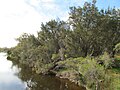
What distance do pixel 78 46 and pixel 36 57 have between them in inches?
432

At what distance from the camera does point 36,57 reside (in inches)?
2480

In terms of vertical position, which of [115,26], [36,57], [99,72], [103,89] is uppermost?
[115,26]

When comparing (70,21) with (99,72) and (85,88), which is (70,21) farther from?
(99,72)

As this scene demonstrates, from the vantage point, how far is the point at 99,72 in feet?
114

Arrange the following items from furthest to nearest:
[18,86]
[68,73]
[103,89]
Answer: [68,73], [18,86], [103,89]

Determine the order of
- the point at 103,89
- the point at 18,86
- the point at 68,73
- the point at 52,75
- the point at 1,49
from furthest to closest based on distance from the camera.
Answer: the point at 1,49 < the point at 52,75 < the point at 68,73 < the point at 18,86 < the point at 103,89

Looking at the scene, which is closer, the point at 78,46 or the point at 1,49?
the point at 78,46

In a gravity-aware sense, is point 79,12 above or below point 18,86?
above

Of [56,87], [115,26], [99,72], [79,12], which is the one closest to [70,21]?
[79,12]

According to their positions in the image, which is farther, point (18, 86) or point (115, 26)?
point (115, 26)

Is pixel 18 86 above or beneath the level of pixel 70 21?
beneath

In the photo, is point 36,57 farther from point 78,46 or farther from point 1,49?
point 1,49

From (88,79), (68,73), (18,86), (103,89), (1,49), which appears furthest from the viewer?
(1,49)

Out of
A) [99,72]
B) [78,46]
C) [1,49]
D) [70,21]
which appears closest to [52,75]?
[78,46]
